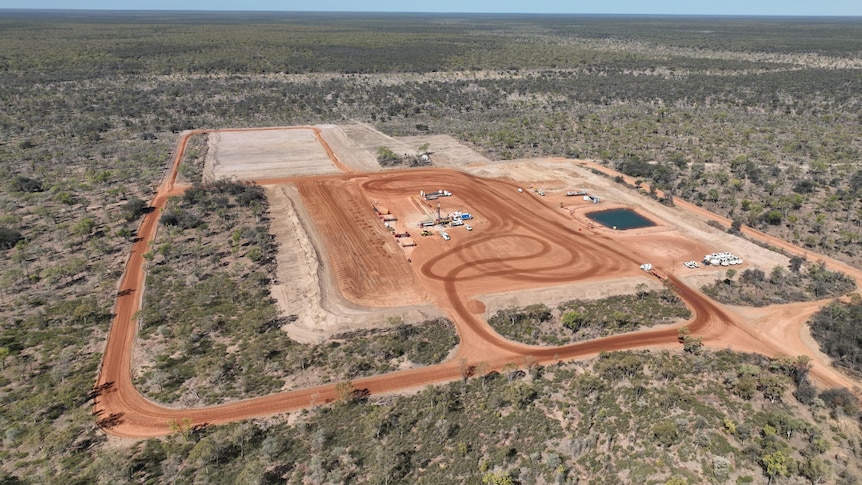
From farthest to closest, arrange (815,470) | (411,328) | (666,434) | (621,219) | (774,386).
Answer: (621,219)
(411,328)
(774,386)
(666,434)
(815,470)

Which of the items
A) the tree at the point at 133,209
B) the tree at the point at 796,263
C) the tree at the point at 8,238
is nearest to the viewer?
the tree at the point at 796,263

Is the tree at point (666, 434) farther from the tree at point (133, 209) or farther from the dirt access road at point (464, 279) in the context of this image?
the tree at point (133, 209)

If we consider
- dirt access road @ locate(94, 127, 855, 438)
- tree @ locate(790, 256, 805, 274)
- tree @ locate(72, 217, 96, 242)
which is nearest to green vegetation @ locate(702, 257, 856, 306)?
tree @ locate(790, 256, 805, 274)

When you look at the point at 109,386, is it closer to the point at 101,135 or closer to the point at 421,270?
the point at 421,270

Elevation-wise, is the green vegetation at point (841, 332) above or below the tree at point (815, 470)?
above

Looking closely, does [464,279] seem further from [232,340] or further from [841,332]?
[841,332]

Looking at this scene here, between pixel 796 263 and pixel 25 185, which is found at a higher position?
pixel 25 185

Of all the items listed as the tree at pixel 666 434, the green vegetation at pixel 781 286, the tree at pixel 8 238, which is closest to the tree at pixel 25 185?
the tree at pixel 8 238

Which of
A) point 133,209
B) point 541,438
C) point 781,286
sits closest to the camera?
point 541,438

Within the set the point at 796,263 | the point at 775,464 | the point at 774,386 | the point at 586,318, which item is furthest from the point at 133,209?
the point at 796,263
